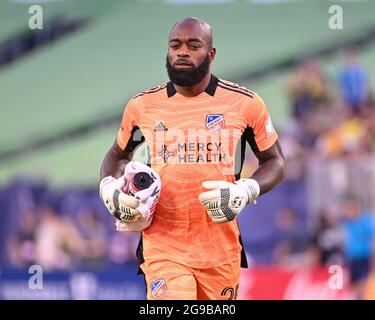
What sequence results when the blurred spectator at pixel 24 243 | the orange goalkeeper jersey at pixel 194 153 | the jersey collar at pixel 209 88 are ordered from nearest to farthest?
the orange goalkeeper jersey at pixel 194 153 → the jersey collar at pixel 209 88 → the blurred spectator at pixel 24 243

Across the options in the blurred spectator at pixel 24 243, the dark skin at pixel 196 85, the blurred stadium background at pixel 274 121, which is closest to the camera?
the dark skin at pixel 196 85

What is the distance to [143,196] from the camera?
570 centimetres

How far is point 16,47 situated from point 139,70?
155 centimetres

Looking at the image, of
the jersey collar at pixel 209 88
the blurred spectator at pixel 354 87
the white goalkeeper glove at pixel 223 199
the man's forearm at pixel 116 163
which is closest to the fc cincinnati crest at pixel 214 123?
the jersey collar at pixel 209 88

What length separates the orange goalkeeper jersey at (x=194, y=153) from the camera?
587cm

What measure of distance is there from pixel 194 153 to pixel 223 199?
38cm

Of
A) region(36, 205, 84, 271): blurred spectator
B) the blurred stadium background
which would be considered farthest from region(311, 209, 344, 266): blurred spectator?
region(36, 205, 84, 271): blurred spectator

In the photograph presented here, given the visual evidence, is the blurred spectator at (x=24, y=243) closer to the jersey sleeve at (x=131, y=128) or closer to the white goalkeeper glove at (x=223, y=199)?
the jersey sleeve at (x=131, y=128)

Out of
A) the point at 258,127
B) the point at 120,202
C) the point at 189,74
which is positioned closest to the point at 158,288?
Answer: the point at 120,202

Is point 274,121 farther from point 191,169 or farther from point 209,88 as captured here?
point 191,169

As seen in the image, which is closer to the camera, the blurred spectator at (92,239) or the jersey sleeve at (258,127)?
the jersey sleeve at (258,127)

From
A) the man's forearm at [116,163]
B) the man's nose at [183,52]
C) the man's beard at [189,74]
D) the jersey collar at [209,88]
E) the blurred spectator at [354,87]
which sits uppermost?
the blurred spectator at [354,87]

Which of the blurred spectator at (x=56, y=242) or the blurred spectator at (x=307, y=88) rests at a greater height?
the blurred spectator at (x=307, y=88)

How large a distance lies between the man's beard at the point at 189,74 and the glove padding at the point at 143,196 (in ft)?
1.67
